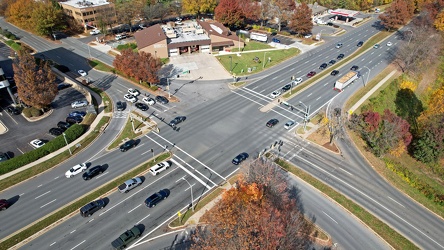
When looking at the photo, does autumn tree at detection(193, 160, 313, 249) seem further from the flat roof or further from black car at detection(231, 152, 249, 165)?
the flat roof

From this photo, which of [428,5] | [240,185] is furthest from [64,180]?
[428,5]

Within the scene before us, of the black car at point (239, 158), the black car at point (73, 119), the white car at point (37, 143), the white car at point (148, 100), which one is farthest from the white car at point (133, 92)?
the black car at point (239, 158)

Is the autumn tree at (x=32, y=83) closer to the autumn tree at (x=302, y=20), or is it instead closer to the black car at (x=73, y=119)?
the black car at (x=73, y=119)

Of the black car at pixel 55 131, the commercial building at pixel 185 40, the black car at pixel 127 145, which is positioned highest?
the commercial building at pixel 185 40

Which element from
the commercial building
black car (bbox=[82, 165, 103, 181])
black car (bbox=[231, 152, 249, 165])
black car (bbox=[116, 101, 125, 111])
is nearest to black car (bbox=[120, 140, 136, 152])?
black car (bbox=[82, 165, 103, 181])

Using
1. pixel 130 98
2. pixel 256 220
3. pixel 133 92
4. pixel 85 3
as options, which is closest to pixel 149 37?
pixel 133 92
